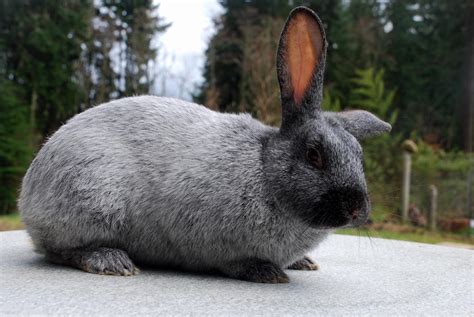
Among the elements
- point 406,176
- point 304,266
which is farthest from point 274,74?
point 304,266

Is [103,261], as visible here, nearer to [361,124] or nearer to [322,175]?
[322,175]

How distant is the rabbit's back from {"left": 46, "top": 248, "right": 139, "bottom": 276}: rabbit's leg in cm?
6

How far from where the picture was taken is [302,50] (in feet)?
10.7

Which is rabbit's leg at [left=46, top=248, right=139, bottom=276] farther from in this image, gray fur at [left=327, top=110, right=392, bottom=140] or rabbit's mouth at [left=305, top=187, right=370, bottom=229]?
gray fur at [left=327, top=110, right=392, bottom=140]

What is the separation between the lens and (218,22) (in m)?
14.9

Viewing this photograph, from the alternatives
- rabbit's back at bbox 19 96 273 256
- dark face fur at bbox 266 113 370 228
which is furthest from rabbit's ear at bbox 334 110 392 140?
rabbit's back at bbox 19 96 273 256

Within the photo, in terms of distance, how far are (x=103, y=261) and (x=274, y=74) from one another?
9493mm

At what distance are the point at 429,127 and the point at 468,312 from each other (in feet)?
45.4

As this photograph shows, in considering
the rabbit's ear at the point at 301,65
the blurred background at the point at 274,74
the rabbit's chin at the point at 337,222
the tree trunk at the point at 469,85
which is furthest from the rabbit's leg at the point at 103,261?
the tree trunk at the point at 469,85

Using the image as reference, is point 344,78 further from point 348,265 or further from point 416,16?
point 348,265

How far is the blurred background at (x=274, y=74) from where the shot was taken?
36.0 feet

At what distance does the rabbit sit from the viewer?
3.14 m

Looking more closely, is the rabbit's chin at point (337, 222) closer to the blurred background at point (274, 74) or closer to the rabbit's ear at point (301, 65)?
the rabbit's ear at point (301, 65)

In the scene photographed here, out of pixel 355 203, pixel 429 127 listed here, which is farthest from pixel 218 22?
pixel 355 203
